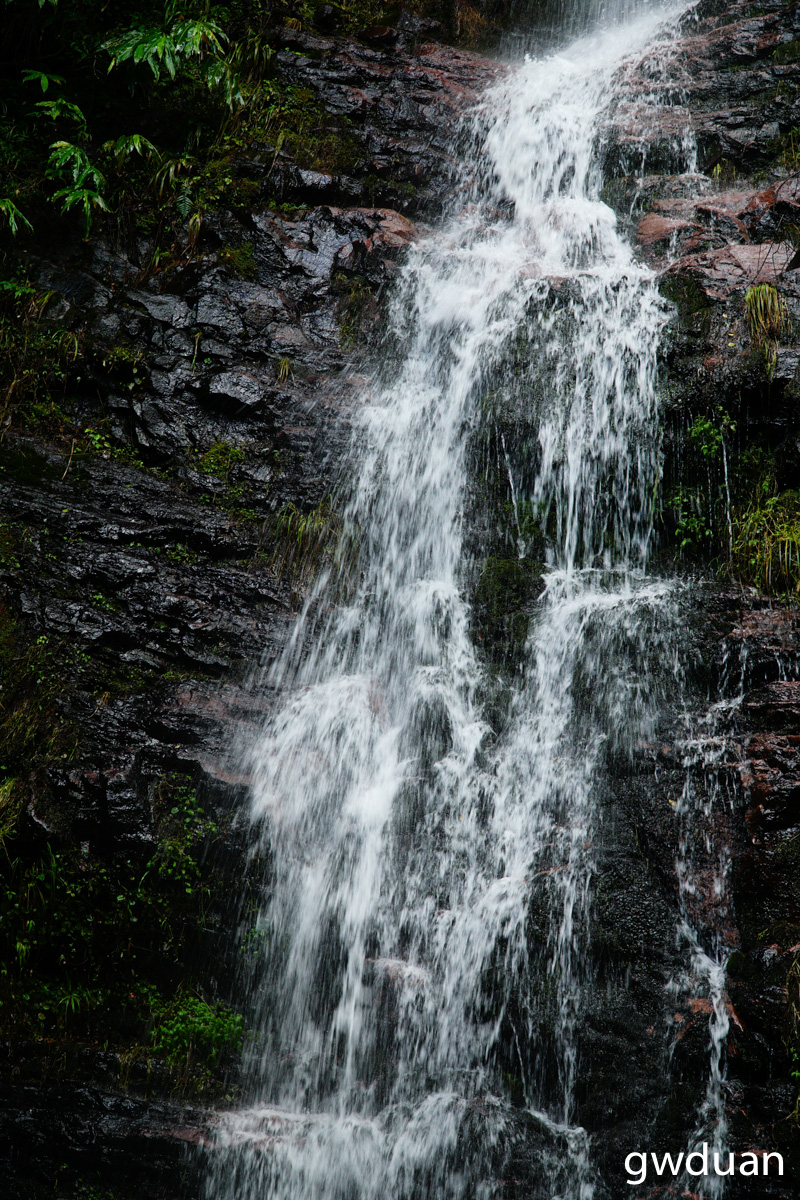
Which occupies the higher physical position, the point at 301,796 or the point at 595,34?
the point at 595,34

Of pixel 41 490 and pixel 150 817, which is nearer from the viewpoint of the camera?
pixel 150 817

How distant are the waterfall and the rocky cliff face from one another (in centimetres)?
22

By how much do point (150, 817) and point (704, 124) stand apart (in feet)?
32.9

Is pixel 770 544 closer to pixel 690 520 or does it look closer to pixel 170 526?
pixel 690 520

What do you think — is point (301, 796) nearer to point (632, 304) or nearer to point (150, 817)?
point (150, 817)

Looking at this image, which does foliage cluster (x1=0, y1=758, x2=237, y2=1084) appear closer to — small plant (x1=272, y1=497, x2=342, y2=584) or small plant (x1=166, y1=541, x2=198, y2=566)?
small plant (x1=166, y1=541, x2=198, y2=566)

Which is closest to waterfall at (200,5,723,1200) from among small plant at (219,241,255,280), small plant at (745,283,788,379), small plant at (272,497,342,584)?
small plant at (272,497,342,584)

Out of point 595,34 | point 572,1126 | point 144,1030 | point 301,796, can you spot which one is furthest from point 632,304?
point 595,34

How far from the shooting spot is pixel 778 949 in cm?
413

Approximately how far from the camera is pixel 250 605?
634 cm

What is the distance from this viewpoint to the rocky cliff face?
4266 millimetres

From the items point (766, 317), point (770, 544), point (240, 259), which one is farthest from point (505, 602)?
point (240, 259)

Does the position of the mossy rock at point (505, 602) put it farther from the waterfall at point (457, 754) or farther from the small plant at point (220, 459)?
the small plant at point (220, 459)

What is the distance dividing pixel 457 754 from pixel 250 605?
6.89 ft
